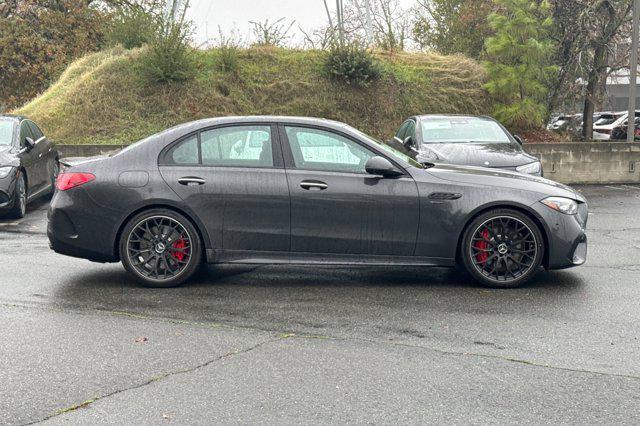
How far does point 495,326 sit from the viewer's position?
21.5 ft

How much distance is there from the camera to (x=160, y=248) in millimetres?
7887

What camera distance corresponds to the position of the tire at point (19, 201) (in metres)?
12.8

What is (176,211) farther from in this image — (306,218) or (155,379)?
(155,379)

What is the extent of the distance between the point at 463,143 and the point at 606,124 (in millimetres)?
26687

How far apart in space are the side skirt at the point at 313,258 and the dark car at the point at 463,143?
514cm

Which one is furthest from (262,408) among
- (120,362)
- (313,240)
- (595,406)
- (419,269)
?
(419,269)

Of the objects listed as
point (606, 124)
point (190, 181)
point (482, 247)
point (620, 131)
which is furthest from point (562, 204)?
point (606, 124)

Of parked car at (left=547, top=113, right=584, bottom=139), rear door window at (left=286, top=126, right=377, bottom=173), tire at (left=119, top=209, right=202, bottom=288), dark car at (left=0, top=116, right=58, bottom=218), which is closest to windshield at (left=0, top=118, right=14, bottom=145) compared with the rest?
dark car at (left=0, top=116, right=58, bottom=218)

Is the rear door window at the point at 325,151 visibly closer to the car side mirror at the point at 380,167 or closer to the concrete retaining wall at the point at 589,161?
the car side mirror at the point at 380,167

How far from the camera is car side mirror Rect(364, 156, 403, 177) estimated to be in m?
7.82

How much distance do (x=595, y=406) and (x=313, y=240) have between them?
355 cm

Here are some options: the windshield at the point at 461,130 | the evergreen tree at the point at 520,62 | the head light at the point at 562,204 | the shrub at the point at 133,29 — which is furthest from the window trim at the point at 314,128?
the shrub at the point at 133,29

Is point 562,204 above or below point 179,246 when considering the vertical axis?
above

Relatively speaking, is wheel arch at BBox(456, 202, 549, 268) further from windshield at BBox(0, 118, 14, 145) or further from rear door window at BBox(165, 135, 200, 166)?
windshield at BBox(0, 118, 14, 145)
